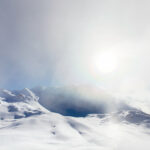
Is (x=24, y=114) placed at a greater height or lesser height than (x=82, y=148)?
greater

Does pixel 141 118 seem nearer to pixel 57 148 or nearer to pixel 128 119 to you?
pixel 128 119

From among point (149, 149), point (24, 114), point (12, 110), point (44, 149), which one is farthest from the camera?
point (12, 110)

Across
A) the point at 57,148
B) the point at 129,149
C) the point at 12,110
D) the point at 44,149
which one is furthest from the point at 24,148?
the point at 12,110

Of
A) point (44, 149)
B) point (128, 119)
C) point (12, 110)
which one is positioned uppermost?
point (12, 110)

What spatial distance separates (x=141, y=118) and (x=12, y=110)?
172339 mm

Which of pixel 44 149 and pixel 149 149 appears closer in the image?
pixel 44 149

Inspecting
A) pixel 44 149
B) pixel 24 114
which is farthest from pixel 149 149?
pixel 24 114

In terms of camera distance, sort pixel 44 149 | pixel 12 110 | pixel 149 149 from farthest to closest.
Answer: pixel 12 110 < pixel 149 149 < pixel 44 149

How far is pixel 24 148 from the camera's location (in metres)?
24.0

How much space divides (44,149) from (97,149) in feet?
41.4

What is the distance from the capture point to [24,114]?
149 m

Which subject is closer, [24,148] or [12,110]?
[24,148]

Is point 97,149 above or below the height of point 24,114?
below

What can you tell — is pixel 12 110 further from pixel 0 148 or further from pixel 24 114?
pixel 0 148
